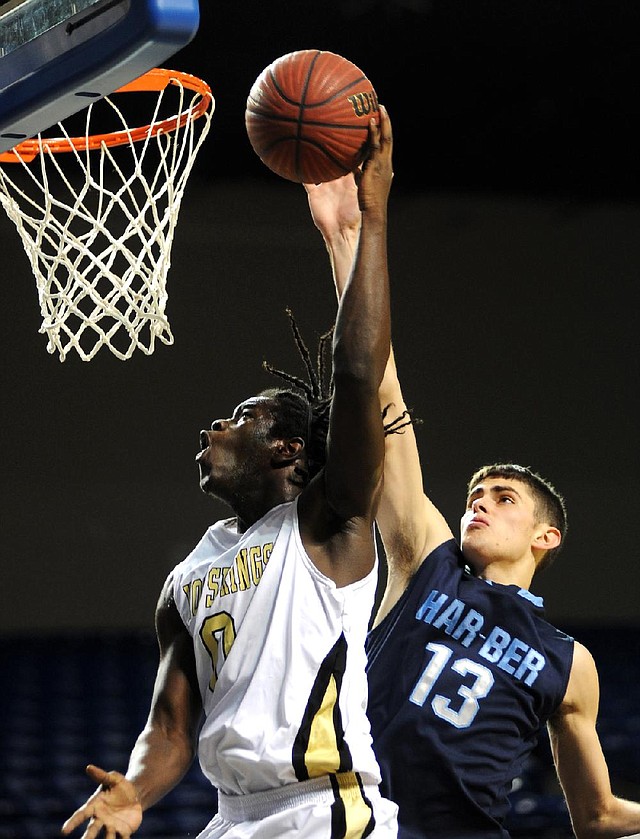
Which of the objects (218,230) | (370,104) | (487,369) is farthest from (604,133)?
(370,104)

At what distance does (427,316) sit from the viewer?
9062 mm

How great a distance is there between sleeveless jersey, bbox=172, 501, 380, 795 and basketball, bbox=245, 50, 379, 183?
2.47 feet

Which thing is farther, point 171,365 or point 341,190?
point 171,365

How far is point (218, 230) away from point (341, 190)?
5710 mm

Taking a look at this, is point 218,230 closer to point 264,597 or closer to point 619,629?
point 619,629

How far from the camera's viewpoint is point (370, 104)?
2.69 meters

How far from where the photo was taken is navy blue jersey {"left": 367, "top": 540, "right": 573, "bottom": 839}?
3244 mm

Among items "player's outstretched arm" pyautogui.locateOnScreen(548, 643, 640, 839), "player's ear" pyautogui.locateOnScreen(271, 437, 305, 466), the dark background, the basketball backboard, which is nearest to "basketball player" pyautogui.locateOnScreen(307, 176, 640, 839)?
"player's outstretched arm" pyautogui.locateOnScreen(548, 643, 640, 839)

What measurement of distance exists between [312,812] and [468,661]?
993mm

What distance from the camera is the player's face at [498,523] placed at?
3607mm

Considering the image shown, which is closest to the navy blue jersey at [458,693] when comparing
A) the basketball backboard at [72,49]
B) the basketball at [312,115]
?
the basketball at [312,115]

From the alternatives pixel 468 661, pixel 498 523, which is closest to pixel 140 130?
pixel 498 523

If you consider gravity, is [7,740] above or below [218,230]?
below

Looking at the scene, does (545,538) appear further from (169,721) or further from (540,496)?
(169,721)
